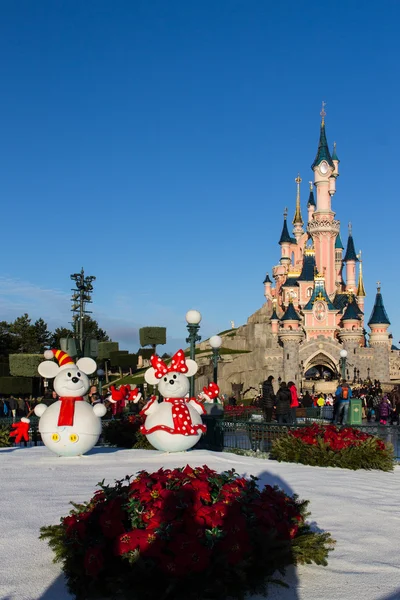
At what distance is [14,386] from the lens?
38.2 meters

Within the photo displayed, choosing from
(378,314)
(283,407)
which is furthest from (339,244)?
(283,407)

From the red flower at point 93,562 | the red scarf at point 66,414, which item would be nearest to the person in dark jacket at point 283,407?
the red scarf at point 66,414

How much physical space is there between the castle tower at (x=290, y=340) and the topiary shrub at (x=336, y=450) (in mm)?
49052

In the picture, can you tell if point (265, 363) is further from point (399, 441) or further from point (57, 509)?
point (57, 509)

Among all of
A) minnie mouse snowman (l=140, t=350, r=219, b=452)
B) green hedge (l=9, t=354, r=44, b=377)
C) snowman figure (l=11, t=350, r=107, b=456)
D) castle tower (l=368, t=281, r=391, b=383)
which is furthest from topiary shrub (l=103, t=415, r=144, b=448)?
castle tower (l=368, t=281, r=391, b=383)

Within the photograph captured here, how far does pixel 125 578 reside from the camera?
427cm

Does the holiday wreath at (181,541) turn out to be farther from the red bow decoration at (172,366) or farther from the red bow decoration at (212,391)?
the red bow decoration at (212,391)

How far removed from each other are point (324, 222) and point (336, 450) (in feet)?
195

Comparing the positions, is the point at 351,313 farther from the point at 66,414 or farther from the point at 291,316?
the point at 66,414

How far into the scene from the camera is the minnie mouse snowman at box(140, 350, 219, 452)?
11.4 meters

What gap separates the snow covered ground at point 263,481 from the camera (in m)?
4.61

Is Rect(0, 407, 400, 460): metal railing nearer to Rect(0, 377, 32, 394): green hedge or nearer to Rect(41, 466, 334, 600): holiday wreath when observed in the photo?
Rect(41, 466, 334, 600): holiday wreath

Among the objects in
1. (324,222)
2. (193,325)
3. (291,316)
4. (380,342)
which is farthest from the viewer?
(324,222)

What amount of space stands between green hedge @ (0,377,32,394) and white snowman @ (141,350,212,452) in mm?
28241
